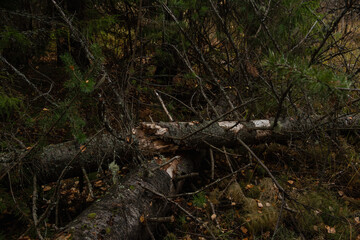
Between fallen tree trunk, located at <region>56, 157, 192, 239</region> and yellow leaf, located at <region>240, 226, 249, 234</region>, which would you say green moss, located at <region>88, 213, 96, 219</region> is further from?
yellow leaf, located at <region>240, 226, 249, 234</region>

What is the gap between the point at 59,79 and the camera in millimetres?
4676

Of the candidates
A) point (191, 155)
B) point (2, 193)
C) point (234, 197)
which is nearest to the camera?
point (2, 193)

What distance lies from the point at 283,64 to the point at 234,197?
6.85 ft

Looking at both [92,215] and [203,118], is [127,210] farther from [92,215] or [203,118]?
[203,118]

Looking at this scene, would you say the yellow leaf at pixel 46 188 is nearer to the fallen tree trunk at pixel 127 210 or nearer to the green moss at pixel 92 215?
the fallen tree trunk at pixel 127 210

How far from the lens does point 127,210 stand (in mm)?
1961

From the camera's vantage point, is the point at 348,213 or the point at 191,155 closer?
the point at 348,213

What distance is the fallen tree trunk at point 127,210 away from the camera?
1701mm

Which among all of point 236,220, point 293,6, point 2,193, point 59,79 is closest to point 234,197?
point 236,220

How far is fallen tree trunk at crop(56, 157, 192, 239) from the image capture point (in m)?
1.70

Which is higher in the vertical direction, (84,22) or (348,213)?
(84,22)

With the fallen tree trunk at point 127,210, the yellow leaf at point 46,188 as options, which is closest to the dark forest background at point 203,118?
the yellow leaf at point 46,188

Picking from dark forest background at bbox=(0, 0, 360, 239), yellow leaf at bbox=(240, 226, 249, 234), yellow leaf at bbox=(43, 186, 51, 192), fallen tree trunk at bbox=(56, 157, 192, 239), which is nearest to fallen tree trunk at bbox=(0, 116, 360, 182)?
dark forest background at bbox=(0, 0, 360, 239)

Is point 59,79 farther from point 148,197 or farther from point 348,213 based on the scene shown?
point 348,213
